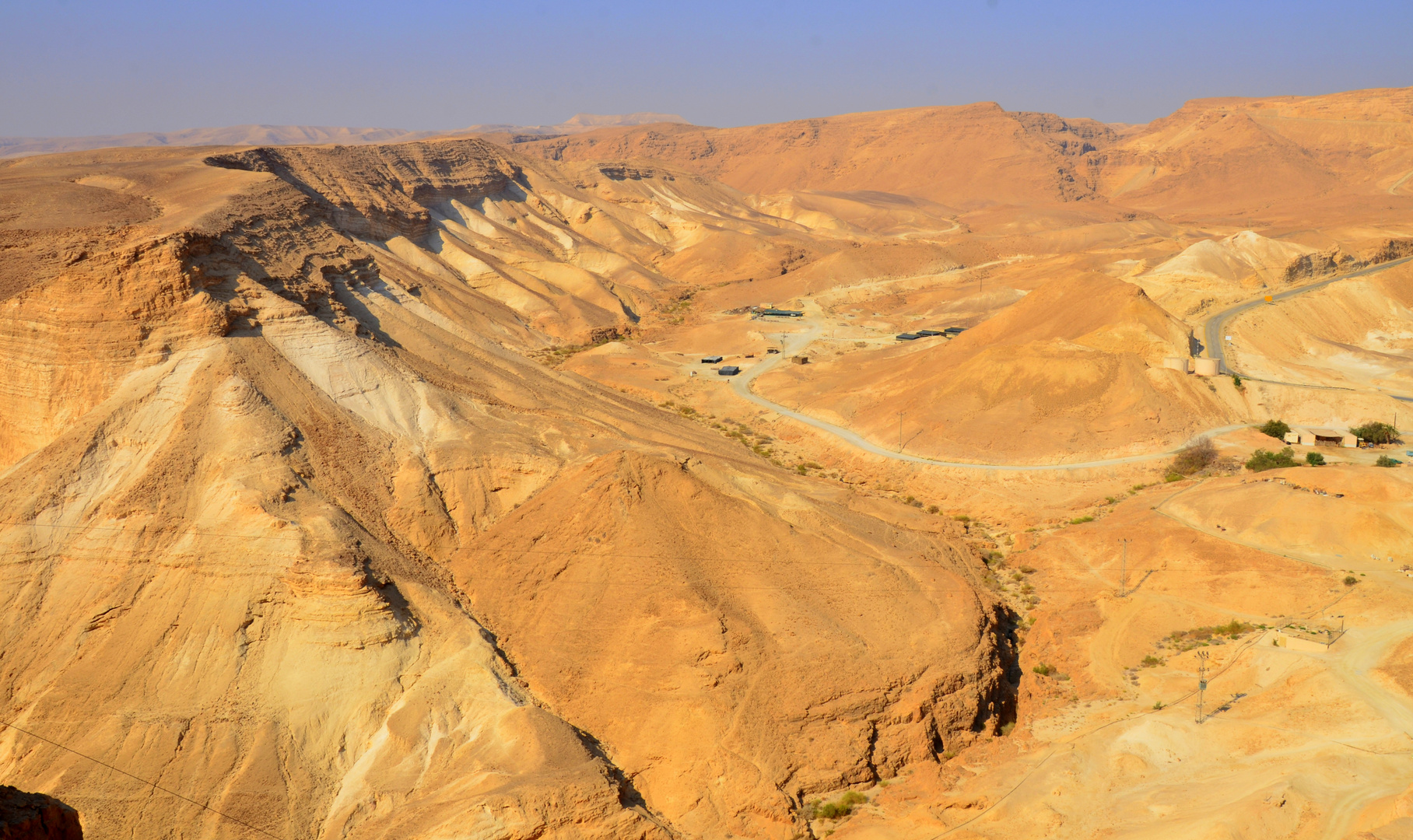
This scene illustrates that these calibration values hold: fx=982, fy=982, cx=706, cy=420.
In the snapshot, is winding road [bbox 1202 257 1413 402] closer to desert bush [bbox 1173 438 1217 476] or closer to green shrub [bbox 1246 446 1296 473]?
desert bush [bbox 1173 438 1217 476]

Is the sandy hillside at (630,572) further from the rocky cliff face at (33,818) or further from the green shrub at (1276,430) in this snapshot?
the rocky cliff face at (33,818)

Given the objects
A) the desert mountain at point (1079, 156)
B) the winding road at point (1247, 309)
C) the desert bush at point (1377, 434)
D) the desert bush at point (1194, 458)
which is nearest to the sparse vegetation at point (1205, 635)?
the desert bush at point (1194, 458)

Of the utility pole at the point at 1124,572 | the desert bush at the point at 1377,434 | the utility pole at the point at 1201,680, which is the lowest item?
the utility pole at the point at 1124,572

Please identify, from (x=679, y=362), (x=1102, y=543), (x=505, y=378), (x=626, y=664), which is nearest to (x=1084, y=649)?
(x=1102, y=543)

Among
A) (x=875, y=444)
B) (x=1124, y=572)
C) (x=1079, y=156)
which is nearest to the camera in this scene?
(x=1124, y=572)

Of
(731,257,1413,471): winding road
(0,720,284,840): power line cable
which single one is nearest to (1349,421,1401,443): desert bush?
(731,257,1413,471): winding road

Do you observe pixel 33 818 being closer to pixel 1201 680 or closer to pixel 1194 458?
pixel 1201 680

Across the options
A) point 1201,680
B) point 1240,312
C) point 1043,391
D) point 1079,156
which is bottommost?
point 1079,156

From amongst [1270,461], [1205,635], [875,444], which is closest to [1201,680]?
[1205,635]
